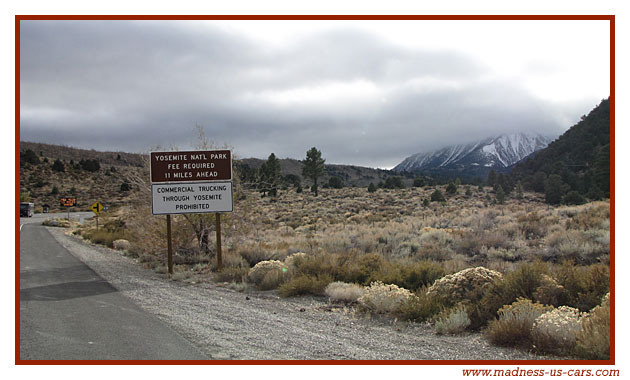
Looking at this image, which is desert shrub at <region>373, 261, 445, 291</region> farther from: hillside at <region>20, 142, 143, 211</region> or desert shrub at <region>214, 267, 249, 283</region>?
hillside at <region>20, 142, 143, 211</region>

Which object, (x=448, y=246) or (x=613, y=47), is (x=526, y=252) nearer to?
(x=448, y=246)

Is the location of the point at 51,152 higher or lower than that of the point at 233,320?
higher

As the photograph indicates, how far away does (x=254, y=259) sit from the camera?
1653 centimetres

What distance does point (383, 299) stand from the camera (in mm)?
9672

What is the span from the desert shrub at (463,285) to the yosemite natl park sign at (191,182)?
8.02 m

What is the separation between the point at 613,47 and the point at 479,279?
485cm

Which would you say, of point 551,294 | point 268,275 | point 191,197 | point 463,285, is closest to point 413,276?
point 463,285

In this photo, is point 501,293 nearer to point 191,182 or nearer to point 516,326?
point 516,326

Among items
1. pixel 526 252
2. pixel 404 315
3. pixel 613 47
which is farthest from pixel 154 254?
pixel 613 47

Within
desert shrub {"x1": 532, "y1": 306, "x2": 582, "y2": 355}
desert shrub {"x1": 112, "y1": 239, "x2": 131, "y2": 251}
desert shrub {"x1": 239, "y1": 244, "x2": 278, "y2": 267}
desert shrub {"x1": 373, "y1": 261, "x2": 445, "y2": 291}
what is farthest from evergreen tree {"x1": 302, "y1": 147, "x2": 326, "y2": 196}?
desert shrub {"x1": 532, "y1": 306, "x2": 582, "y2": 355}

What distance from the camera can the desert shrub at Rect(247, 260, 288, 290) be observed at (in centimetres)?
1270

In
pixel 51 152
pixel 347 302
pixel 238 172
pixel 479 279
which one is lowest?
pixel 347 302

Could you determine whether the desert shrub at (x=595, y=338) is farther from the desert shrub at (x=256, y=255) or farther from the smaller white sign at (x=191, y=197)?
the desert shrub at (x=256, y=255)

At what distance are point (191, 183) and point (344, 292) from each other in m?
7.00
